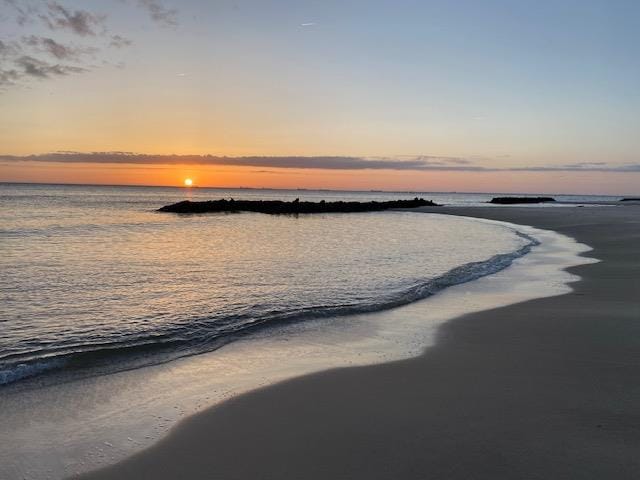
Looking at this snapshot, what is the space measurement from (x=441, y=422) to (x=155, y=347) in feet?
16.2

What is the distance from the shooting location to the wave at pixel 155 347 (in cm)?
722

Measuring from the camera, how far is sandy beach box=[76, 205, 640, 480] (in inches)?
Result: 173

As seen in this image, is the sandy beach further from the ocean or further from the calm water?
the calm water

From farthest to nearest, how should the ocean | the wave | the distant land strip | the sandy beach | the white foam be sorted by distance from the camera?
the distant land strip → the wave → the ocean → the white foam → the sandy beach

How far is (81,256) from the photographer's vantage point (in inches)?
780

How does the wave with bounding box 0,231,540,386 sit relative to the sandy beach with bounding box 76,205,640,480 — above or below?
below

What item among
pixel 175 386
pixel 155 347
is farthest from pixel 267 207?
pixel 175 386

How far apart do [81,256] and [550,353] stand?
1742 cm

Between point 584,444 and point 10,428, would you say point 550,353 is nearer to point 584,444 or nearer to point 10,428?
point 584,444

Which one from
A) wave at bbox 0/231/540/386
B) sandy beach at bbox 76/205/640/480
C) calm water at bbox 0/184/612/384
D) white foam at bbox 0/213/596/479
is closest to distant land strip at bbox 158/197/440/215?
calm water at bbox 0/184/612/384

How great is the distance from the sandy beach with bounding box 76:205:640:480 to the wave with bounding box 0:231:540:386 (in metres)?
2.41

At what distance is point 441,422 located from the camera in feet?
17.3

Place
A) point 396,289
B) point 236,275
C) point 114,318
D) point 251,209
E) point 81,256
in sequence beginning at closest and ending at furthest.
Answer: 1. point 114,318
2. point 396,289
3. point 236,275
4. point 81,256
5. point 251,209

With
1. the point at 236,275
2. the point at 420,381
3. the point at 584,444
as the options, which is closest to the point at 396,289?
the point at 236,275
